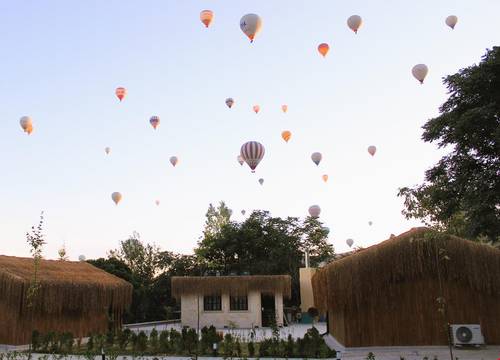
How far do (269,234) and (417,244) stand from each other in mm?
31671

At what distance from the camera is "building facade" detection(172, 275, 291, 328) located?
29516 millimetres

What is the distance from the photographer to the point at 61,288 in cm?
1972

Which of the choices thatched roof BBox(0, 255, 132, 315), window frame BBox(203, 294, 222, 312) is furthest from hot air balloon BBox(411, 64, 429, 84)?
window frame BBox(203, 294, 222, 312)

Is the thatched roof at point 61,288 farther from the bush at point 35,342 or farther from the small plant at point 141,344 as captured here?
the small plant at point 141,344

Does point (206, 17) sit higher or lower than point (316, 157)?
higher

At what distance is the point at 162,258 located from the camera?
4609 cm

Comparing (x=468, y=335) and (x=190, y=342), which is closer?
(x=468, y=335)

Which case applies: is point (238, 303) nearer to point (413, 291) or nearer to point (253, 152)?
point (253, 152)

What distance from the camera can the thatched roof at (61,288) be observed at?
58.9 ft

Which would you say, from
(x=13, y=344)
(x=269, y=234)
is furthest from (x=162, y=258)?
(x=13, y=344)

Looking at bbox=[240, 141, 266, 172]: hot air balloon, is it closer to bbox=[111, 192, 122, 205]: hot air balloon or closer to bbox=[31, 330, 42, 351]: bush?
bbox=[111, 192, 122, 205]: hot air balloon

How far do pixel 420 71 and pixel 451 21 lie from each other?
8.81 feet

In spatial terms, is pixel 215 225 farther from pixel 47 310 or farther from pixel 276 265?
pixel 47 310

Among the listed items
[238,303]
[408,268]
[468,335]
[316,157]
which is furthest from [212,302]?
[468,335]
